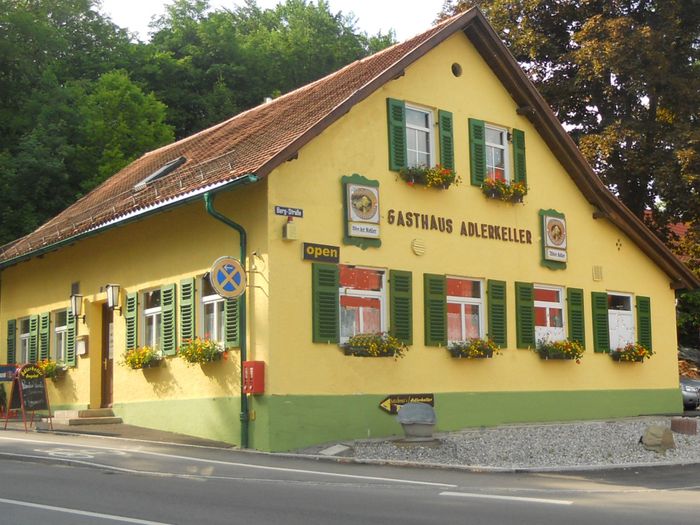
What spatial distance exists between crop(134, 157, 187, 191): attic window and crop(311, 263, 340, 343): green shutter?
204 inches

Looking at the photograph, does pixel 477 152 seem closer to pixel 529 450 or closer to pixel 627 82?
pixel 529 450

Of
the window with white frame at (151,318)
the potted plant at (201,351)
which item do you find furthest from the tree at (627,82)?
the potted plant at (201,351)

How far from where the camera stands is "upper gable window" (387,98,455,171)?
19359mm

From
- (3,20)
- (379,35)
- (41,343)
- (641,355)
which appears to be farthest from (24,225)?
(379,35)

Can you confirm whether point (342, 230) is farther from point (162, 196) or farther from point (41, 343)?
Result: point (41, 343)

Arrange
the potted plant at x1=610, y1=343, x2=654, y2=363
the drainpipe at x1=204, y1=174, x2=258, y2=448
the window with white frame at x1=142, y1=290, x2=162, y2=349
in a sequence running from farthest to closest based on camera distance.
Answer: the potted plant at x1=610, y1=343, x2=654, y2=363 → the window with white frame at x1=142, y1=290, x2=162, y2=349 → the drainpipe at x1=204, y1=174, x2=258, y2=448

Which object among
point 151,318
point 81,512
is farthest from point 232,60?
point 81,512

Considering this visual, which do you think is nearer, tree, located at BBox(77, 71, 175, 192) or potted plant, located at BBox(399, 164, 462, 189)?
potted plant, located at BBox(399, 164, 462, 189)

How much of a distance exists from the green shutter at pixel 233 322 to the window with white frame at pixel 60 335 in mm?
6529

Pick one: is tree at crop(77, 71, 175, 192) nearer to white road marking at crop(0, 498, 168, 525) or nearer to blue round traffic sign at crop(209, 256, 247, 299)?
blue round traffic sign at crop(209, 256, 247, 299)

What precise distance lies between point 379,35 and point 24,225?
972 inches

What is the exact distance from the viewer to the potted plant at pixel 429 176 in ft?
63.3

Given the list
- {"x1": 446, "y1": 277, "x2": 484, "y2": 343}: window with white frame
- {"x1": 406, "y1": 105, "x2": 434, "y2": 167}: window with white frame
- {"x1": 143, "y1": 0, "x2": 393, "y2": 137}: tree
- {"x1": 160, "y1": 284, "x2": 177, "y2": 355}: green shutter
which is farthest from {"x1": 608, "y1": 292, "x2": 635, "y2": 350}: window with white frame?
{"x1": 143, "y1": 0, "x2": 393, "y2": 137}: tree

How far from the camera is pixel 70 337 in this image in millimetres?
22234
